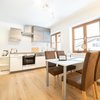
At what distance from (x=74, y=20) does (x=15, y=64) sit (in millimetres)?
3152

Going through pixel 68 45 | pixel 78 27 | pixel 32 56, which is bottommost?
pixel 32 56

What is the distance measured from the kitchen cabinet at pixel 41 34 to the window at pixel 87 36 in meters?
1.85

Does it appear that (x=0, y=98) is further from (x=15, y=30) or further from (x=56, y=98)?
(x=15, y=30)

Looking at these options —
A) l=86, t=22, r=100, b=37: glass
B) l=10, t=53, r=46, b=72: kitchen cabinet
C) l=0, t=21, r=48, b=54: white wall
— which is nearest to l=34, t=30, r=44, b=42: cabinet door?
l=0, t=21, r=48, b=54: white wall

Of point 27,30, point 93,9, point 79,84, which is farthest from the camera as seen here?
point 27,30

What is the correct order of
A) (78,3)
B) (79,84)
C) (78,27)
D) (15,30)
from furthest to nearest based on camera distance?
(15,30)
(78,27)
(78,3)
(79,84)

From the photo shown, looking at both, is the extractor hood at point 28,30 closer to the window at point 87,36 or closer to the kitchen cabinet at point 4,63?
the kitchen cabinet at point 4,63

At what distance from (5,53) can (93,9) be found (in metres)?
4.04

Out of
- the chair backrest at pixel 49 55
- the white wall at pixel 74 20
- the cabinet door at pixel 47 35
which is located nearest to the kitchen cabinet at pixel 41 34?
the cabinet door at pixel 47 35

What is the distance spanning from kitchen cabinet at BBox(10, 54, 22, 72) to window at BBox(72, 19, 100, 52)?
2.53 metres

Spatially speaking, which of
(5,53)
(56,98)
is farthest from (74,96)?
(5,53)

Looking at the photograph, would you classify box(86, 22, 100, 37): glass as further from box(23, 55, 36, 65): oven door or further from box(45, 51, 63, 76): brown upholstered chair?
box(23, 55, 36, 65): oven door

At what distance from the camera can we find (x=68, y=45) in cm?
375

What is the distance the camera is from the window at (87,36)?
281 centimetres
